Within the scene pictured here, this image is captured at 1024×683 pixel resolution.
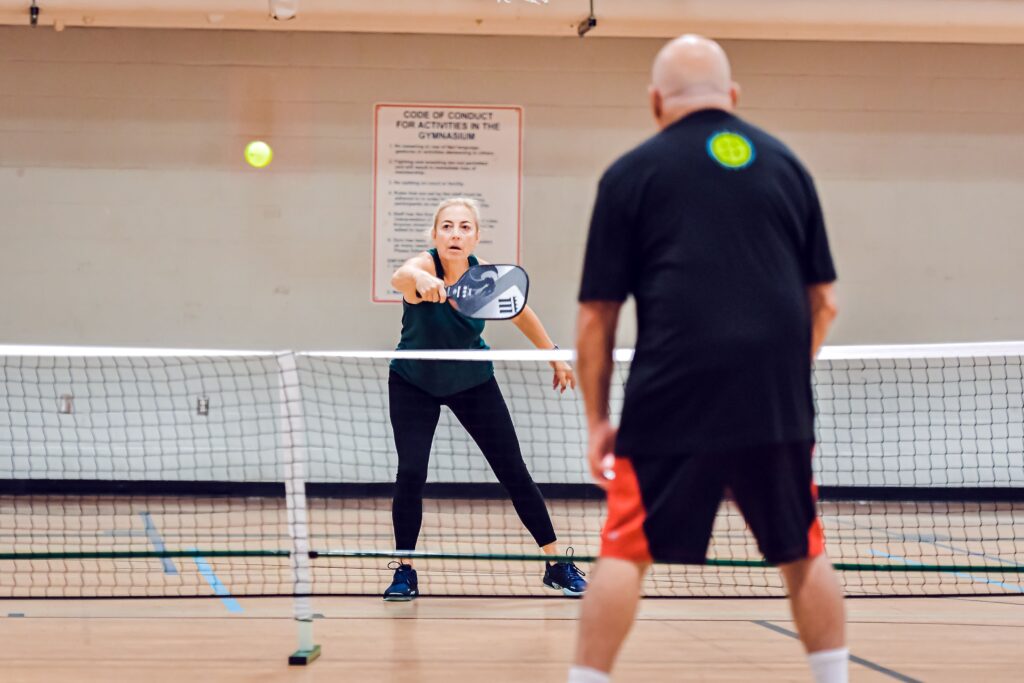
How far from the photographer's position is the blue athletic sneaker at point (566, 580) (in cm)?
514

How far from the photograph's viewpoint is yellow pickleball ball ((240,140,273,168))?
30.7 feet

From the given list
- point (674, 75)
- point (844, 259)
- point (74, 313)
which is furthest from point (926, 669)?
point (74, 313)

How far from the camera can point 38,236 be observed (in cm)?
940

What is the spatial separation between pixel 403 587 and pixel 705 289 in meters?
3.01

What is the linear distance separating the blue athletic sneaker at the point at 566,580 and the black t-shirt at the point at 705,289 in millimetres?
2875

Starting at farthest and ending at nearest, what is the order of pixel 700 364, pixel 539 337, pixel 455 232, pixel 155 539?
pixel 155 539 < pixel 539 337 < pixel 455 232 < pixel 700 364

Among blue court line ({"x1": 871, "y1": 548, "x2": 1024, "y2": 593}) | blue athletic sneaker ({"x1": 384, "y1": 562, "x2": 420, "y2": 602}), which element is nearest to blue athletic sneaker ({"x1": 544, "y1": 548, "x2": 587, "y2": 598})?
blue athletic sneaker ({"x1": 384, "y1": 562, "x2": 420, "y2": 602})

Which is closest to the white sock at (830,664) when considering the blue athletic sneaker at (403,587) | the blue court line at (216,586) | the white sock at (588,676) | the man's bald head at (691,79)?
the white sock at (588,676)

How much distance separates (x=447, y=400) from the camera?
509cm

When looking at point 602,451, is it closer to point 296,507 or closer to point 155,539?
point 296,507

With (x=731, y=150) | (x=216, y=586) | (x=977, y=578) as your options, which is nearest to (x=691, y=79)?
(x=731, y=150)

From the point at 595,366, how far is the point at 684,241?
0.32 meters

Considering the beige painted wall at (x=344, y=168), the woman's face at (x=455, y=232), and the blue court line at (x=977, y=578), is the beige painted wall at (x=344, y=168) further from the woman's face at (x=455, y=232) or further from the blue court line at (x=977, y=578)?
the woman's face at (x=455, y=232)

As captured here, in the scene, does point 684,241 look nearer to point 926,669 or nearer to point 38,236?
point 926,669
